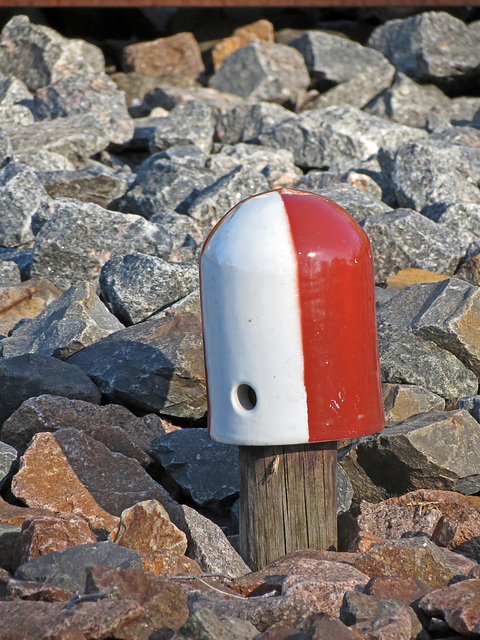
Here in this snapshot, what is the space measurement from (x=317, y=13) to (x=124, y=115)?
22.4ft

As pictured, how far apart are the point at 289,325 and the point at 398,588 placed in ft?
3.33

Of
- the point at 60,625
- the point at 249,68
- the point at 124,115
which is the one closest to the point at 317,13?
the point at 249,68

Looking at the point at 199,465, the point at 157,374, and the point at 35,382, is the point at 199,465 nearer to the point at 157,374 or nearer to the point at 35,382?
the point at 157,374

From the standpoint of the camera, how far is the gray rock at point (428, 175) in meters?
8.48

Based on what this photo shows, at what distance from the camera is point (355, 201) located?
7715mm

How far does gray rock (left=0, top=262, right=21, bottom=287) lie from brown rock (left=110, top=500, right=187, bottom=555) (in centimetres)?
400

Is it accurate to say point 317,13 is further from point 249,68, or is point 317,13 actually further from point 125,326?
point 125,326

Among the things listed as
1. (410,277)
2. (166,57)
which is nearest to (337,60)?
(166,57)

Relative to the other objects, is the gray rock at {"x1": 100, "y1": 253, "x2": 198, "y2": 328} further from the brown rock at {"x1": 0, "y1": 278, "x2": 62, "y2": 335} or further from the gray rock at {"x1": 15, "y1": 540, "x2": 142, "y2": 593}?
the gray rock at {"x1": 15, "y1": 540, "x2": 142, "y2": 593}

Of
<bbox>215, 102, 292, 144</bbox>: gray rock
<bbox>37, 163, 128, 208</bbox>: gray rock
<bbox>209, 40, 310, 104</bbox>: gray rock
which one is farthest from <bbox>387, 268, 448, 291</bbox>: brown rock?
<bbox>209, 40, 310, 104</bbox>: gray rock

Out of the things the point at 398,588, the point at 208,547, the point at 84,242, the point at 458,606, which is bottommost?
the point at 84,242

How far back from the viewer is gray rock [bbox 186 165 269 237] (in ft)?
25.9

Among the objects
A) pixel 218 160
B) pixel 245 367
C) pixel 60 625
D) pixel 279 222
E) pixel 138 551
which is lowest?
pixel 218 160

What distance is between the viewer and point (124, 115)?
11.0 meters
